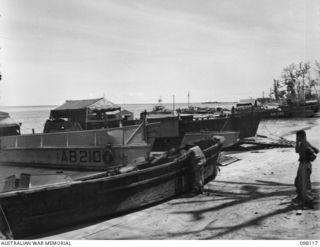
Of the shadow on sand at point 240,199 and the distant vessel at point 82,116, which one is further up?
the distant vessel at point 82,116

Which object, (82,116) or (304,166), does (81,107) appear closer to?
(82,116)

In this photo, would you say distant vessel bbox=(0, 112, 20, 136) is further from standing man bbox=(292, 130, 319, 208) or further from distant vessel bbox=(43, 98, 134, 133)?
standing man bbox=(292, 130, 319, 208)

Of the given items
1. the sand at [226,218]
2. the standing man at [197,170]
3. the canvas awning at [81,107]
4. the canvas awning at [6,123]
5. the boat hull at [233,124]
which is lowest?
the sand at [226,218]

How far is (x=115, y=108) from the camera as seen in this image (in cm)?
2406

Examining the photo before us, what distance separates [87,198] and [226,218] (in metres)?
2.88

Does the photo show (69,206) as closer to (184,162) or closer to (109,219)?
(109,219)

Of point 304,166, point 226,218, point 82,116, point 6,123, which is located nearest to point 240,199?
point 226,218

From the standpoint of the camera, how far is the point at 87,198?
7.62 meters

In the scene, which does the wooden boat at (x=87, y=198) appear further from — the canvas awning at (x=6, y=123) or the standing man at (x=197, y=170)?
the canvas awning at (x=6, y=123)

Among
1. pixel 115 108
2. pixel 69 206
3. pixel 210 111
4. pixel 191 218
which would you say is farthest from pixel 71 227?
pixel 210 111

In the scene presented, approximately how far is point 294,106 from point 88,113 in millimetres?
41962

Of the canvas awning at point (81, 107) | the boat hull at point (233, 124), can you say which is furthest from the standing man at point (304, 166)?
the canvas awning at point (81, 107)

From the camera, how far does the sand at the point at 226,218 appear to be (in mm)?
6309

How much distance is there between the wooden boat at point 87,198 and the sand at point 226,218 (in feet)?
0.90
